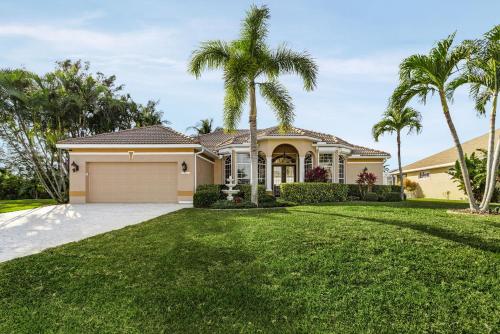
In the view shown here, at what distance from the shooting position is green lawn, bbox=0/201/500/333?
4.67 meters

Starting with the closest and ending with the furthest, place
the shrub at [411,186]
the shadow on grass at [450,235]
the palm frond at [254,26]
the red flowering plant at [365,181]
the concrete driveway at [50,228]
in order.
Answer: the shadow on grass at [450,235] < the concrete driveway at [50,228] < the palm frond at [254,26] < the red flowering plant at [365,181] < the shrub at [411,186]

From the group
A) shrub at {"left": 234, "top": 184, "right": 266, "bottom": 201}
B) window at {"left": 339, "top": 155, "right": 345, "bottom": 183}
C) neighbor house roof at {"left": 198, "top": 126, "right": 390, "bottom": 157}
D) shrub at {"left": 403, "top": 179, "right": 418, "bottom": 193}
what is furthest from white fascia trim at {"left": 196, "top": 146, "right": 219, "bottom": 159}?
shrub at {"left": 403, "top": 179, "right": 418, "bottom": 193}

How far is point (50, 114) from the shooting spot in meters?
23.6

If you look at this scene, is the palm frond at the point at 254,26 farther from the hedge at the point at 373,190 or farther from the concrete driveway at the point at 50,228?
the hedge at the point at 373,190

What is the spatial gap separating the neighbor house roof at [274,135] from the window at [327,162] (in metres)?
0.96

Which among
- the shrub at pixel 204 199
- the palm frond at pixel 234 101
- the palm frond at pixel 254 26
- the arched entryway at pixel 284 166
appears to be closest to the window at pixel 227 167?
the arched entryway at pixel 284 166

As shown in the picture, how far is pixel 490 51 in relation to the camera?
1159 cm

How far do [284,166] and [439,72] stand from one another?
1176 centimetres

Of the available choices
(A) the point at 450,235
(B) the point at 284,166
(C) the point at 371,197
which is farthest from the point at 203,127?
(A) the point at 450,235

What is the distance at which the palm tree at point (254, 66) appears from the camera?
560 inches

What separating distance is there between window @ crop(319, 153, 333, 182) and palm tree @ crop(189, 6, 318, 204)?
7.85m

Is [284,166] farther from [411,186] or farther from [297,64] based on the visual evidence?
[411,186]

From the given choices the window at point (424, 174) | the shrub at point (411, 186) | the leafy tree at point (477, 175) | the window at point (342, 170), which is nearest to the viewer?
the leafy tree at point (477, 175)

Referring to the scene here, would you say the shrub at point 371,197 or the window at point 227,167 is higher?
the window at point 227,167
